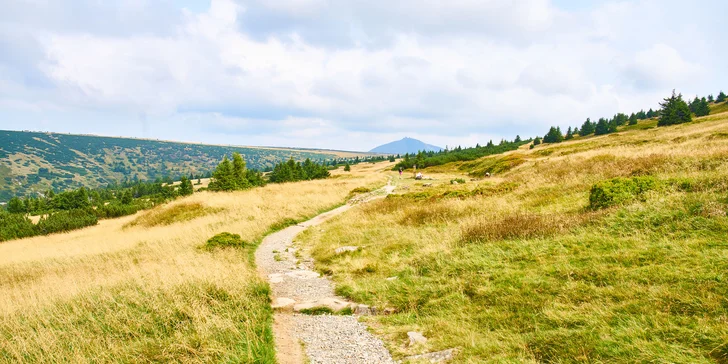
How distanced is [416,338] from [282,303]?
13.6ft

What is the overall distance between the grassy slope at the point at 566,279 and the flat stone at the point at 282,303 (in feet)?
5.54

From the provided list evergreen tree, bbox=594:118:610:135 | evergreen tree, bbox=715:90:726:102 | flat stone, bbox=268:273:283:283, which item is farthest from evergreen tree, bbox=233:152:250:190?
evergreen tree, bbox=715:90:726:102

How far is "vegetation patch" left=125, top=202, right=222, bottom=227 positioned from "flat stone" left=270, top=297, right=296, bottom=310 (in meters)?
20.3

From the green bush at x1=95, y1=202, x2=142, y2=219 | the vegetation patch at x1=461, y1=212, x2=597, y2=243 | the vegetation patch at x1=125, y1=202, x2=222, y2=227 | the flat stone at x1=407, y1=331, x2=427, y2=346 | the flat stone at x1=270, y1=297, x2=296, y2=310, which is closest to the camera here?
the flat stone at x1=407, y1=331, x2=427, y2=346

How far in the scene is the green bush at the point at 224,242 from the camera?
51.8 ft

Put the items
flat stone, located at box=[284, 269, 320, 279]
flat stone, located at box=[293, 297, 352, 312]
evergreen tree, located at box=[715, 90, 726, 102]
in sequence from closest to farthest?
flat stone, located at box=[293, 297, 352, 312] < flat stone, located at box=[284, 269, 320, 279] < evergreen tree, located at box=[715, 90, 726, 102]

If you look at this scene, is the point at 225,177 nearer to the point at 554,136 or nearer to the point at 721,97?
the point at 554,136

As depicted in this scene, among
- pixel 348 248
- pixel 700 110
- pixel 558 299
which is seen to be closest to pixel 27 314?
pixel 348 248

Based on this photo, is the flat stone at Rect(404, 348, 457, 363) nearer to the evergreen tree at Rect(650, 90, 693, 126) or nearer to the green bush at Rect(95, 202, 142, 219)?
the green bush at Rect(95, 202, 142, 219)

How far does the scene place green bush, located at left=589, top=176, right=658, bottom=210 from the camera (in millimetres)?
12242

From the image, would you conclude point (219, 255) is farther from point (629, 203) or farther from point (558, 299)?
point (629, 203)

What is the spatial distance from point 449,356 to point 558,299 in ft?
9.43

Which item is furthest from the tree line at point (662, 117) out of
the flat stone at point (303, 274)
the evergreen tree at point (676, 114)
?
the flat stone at point (303, 274)

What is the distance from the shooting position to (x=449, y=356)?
6.01 m
